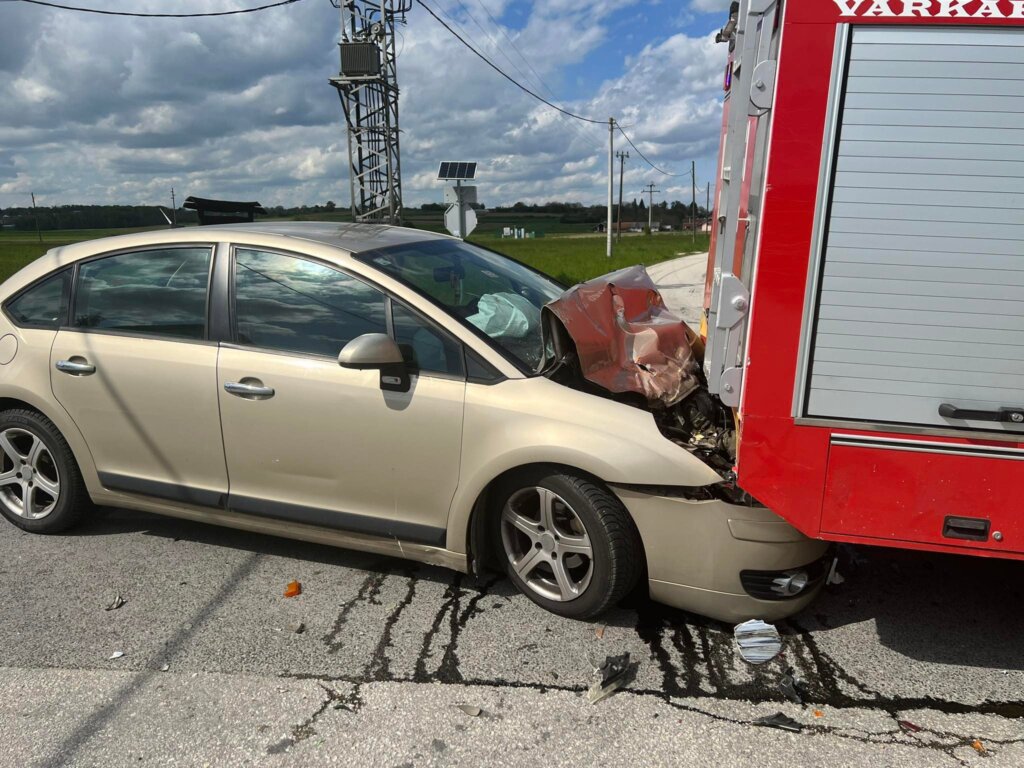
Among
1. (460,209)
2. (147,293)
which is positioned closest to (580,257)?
(460,209)

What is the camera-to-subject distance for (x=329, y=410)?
3318mm

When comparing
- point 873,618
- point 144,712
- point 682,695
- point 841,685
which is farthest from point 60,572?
point 873,618

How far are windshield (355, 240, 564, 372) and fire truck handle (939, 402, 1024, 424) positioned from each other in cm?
156

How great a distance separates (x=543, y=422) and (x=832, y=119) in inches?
59.4

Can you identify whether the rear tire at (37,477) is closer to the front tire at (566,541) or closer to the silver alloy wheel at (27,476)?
the silver alloy wheel at (27,476)

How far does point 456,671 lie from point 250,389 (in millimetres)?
1578

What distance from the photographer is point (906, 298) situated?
2.46m

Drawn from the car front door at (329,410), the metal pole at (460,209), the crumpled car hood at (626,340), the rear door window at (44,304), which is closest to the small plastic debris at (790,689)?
the crumpled car hood at (626,340)

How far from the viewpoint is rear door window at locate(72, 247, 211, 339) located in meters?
3.67

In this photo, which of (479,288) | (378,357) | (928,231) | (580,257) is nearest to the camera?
(928,231)

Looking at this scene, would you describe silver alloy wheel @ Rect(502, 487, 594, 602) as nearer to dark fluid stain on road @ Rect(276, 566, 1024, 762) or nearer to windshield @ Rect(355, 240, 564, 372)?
dark fluid stain on road @ Rect(276, 566, 1024, 762)

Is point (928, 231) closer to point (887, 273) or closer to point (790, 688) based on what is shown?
point (887, 273)

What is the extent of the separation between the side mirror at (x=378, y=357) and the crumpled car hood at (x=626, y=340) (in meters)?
0.71

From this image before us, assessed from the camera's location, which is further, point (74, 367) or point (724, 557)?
point (74, 367)
